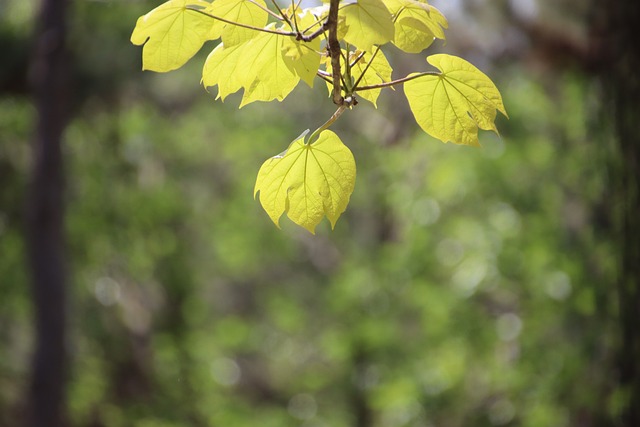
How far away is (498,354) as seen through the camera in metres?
6.52

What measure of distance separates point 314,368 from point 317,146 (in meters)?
8.01

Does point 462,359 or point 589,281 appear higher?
point 589,281

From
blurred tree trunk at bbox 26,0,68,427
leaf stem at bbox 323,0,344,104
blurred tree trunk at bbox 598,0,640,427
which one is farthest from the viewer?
blurred tree trunk at bbox 26,0,68,427

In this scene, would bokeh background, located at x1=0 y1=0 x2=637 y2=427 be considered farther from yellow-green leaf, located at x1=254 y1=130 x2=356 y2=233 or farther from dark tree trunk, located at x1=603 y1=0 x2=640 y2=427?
yellow-green leaf, located at x1=254 y1=130 x2=356 y2=233

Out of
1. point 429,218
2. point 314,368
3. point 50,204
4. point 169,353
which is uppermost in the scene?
point 50,204

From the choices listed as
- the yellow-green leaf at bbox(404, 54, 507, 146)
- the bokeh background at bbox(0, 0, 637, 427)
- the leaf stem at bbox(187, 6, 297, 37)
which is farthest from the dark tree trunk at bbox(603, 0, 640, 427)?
the leaf stem at bbox(187, 6, 297, 37)

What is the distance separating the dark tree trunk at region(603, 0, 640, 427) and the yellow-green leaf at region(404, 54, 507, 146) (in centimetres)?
274

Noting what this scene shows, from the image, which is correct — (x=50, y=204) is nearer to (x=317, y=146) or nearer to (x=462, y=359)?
(x=462, y=359)

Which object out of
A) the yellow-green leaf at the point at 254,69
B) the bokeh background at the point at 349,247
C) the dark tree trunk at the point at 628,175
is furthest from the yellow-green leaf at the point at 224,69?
the bokeh background at the point at 349,247

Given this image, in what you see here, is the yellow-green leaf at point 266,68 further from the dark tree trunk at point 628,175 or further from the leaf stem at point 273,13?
the dark tree trunk at point 628,175

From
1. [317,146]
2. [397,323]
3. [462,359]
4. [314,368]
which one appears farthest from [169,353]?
[317,146]

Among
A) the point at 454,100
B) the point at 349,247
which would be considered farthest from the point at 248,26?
the point at 349,247

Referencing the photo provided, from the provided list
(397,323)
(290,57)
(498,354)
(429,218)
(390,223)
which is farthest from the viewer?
(390,223)

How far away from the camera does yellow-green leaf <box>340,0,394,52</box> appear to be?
2.00 ft
